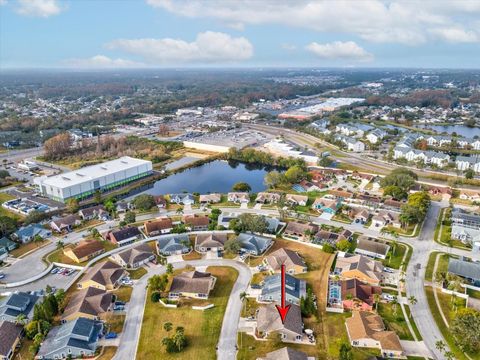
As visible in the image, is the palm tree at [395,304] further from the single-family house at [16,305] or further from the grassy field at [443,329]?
the single-family house at [16,305]

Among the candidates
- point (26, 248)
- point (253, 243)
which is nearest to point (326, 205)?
point (253, 243)

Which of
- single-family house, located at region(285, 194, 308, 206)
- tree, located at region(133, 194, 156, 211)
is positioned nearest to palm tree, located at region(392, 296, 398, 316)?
single-family house, located at region(285, 194, 308, 206)

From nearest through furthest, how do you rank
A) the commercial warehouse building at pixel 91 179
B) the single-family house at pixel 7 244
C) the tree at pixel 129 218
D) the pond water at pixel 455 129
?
the single-family house at pixel 7 244
the tree at pixel 129 218
the commercial warehouse building at pixel 91 179
the pond water at pixel 455 129

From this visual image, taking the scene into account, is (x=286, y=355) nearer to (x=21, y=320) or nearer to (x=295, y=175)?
(x=21, y=320)

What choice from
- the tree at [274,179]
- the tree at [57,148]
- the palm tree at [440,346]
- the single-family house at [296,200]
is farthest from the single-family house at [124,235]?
the tree at [57,148]

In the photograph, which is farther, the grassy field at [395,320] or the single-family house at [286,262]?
the single-family house at [286,262]

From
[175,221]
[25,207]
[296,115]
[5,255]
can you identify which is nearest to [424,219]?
[175,221]
